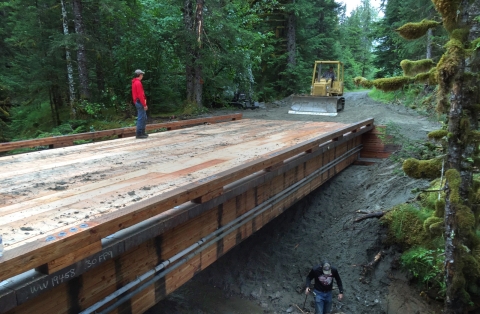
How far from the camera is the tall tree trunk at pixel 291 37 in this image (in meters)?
25.1

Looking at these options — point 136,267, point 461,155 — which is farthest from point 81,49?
point 461,155

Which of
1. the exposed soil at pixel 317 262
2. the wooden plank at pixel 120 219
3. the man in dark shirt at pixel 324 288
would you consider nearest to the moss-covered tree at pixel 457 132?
the exposed soil at pixel 317 262

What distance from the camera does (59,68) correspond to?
15.6m

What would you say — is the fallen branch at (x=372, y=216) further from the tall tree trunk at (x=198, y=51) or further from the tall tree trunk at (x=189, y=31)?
the tall tree trunk at (x=189, y=31)

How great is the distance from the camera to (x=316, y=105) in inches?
671

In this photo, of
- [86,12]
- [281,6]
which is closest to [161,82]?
[86,12]

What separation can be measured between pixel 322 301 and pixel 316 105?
1238 cm

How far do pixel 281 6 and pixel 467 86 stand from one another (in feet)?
74.1

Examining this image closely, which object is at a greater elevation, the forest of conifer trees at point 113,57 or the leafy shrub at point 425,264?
the forest of conifer trees at point 113,57

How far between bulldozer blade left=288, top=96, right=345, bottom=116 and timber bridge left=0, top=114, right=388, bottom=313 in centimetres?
1015

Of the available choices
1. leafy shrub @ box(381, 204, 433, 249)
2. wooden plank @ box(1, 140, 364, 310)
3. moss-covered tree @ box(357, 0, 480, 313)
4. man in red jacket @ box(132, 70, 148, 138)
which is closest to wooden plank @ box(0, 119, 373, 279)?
wooden plank @ box(1, 140, 364, 310)

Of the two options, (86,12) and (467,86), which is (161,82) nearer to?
(86,12)

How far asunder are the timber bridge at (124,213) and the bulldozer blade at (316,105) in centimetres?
1015

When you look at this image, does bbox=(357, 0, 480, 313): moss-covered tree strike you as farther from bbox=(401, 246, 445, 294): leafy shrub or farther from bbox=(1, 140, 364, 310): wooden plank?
bbox=(1, 140, 364, 310): wooden plank
